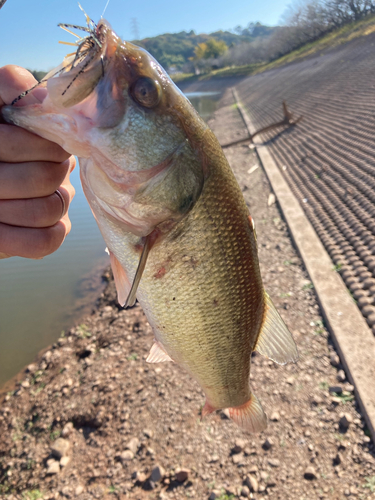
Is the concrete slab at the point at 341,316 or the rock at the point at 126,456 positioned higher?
the concrete slab at the point at 341,316

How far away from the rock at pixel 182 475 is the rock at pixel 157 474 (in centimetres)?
15

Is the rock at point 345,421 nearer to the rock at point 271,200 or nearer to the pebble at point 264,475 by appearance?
the pebble at point 264,475

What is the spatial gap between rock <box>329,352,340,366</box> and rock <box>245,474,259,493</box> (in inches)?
65.4

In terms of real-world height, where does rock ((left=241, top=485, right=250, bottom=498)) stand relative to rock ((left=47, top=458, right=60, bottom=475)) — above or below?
below

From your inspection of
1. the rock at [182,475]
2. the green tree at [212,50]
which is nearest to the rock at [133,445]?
the rock at [182,475]

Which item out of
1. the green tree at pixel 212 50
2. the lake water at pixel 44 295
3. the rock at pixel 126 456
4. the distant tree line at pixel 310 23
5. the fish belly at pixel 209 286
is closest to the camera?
the fish belly at pixel 209 286

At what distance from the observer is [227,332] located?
1.77 meters

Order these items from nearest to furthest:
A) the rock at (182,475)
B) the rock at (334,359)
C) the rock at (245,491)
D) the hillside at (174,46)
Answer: the rock at (245,491), the rock at (182,475), the rock at (334,359), the hillside at (174,46)

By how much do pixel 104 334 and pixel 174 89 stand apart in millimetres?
4763

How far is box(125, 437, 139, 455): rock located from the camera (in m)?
3.46

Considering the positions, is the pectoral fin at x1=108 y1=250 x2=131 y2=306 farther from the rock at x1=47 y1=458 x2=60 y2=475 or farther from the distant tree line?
the distant tree line

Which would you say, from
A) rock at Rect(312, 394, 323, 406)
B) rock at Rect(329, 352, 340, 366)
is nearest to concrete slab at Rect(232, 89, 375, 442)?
rock at Rect(329, 352, 340, 366)

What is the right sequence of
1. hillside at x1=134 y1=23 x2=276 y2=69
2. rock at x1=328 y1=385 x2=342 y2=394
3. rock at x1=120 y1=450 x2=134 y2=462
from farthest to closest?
hillside at x1=134 y1=23 x2=276 y2=69 < rock at x1=328 y1=385 x2=342 y2=394 < rock at x1=120 y1=450 x2=134 y2=462

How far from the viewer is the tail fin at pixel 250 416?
2.13 metres
